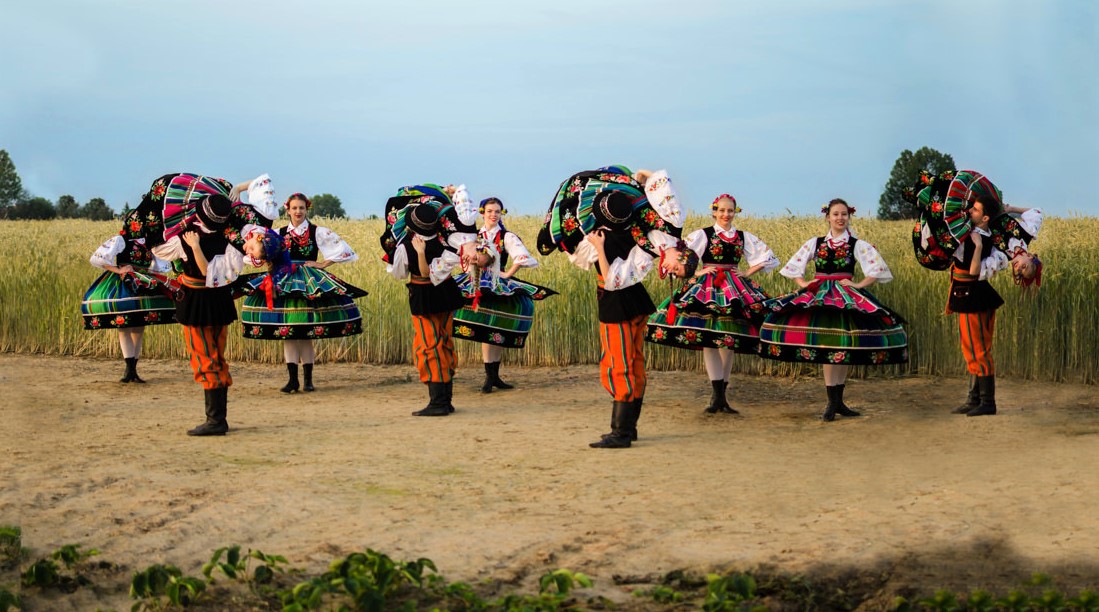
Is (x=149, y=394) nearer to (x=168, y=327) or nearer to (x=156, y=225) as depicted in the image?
(x=156, y=225)

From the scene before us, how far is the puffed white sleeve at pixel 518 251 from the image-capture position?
11945 mm

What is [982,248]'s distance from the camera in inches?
410

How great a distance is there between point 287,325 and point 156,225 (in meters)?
1.59

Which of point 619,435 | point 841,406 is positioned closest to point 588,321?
point 841,406

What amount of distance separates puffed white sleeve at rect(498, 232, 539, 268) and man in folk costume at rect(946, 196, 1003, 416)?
4.00 m

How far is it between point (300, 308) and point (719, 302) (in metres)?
4.29

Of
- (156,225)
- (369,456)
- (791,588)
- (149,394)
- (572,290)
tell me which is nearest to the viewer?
(791,588)

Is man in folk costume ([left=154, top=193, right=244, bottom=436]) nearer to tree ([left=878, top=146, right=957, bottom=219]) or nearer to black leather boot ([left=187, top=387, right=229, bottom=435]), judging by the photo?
black leather boot ([left=187, top=387, right=229, bottom=435])

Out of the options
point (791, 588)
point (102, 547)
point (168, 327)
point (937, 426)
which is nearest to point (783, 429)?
point (937, 426)

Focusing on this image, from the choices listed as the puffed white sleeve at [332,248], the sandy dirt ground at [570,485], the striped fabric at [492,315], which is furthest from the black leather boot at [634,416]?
the puffed white sleeve at [332,248]

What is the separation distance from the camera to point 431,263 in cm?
1059

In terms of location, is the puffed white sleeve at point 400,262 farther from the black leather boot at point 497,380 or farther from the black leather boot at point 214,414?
Result: the black leather boot at point 497,380

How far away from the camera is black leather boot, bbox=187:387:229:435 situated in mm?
9805

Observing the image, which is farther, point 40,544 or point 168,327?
point 168,327
